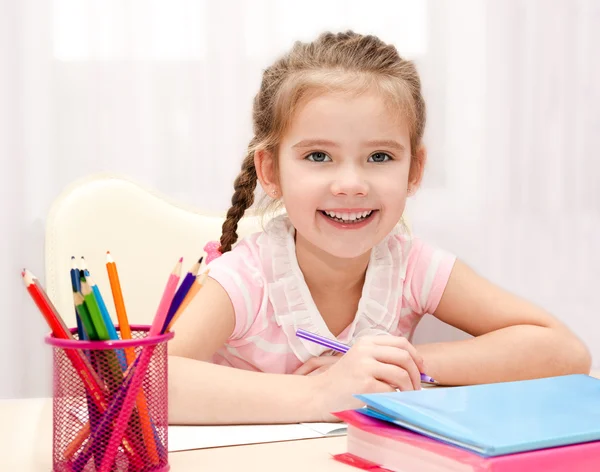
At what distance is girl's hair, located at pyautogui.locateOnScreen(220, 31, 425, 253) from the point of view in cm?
102

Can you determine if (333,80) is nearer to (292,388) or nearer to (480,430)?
(292,388)

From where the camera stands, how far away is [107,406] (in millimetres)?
568

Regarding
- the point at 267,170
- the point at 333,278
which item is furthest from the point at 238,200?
the point at 333,278

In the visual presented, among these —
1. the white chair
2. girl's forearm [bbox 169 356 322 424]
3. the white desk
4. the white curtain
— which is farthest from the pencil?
the white curtain

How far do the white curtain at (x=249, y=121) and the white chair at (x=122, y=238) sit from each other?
135mm

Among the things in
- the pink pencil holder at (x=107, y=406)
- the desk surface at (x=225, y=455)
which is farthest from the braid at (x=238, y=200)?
the pink pencil holder at (x=107, y=406)

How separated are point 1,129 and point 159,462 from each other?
0.96 metres

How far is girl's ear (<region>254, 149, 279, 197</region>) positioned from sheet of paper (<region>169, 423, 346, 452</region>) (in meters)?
0.43

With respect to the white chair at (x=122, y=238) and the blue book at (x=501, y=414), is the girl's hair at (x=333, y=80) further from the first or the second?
the blue book at (x=501, y=414)

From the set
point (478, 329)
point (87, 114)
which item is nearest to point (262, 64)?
point (87, 114)

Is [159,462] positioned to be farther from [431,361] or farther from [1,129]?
[1,129]

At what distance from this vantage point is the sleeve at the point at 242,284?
3.48 feet

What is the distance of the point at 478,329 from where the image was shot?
1.15 meters

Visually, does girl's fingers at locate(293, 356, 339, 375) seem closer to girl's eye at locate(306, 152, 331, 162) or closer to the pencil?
girl's eye at locate(306, 152, 331, 162)
